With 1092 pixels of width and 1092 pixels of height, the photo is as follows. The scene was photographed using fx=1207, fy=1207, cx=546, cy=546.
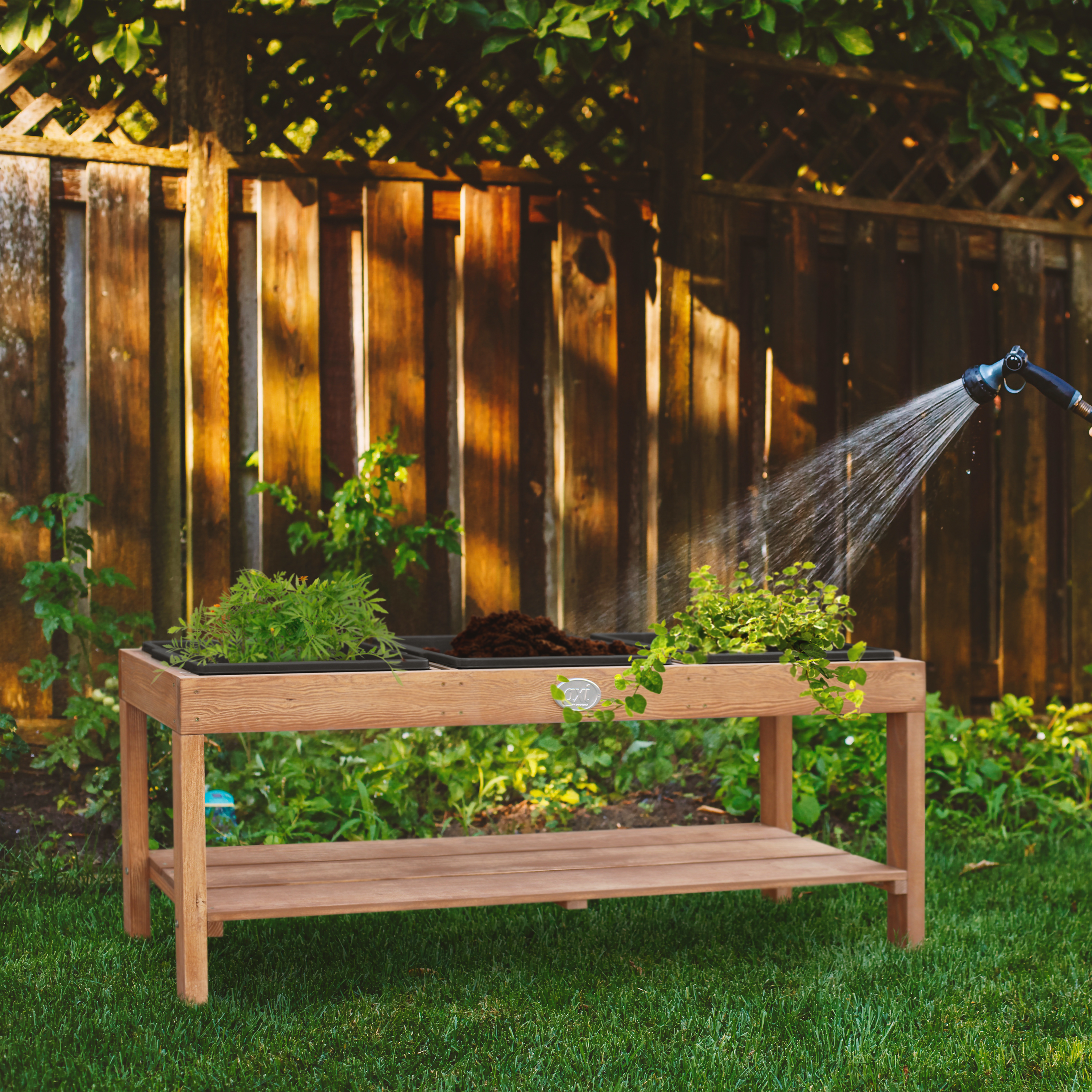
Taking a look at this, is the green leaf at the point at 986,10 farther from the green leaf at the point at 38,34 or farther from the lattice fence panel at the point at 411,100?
the green leaf at the point at 38,34

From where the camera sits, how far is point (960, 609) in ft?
16.3

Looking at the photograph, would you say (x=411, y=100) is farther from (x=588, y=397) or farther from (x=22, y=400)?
(x=22, y=400)

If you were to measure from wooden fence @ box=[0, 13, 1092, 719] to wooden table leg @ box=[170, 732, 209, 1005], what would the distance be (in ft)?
5.46

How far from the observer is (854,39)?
14.1 feet

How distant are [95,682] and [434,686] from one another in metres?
1.88

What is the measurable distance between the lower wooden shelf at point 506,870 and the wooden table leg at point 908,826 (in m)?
0.04

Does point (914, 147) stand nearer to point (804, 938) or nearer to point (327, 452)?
point (327, 452)

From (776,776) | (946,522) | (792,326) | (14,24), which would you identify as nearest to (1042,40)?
(792,326)

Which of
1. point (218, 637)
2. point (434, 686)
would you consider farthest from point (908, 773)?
point (218, 637)

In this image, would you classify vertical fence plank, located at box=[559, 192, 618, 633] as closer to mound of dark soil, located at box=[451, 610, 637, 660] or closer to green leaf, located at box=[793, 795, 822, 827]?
green leaf, located at box=[793, 795, 822, 827]

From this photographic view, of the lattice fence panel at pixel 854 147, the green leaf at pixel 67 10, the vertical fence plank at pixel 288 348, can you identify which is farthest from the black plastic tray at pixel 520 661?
the lattice fence panel at pixel 854 147

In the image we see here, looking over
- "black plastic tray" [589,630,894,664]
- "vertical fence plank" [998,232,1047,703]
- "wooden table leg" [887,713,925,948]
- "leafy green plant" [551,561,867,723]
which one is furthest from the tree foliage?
"wooden table leg" [887,713,925,948]

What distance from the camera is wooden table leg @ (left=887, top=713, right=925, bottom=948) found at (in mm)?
3100

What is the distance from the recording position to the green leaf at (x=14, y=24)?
3859mm
